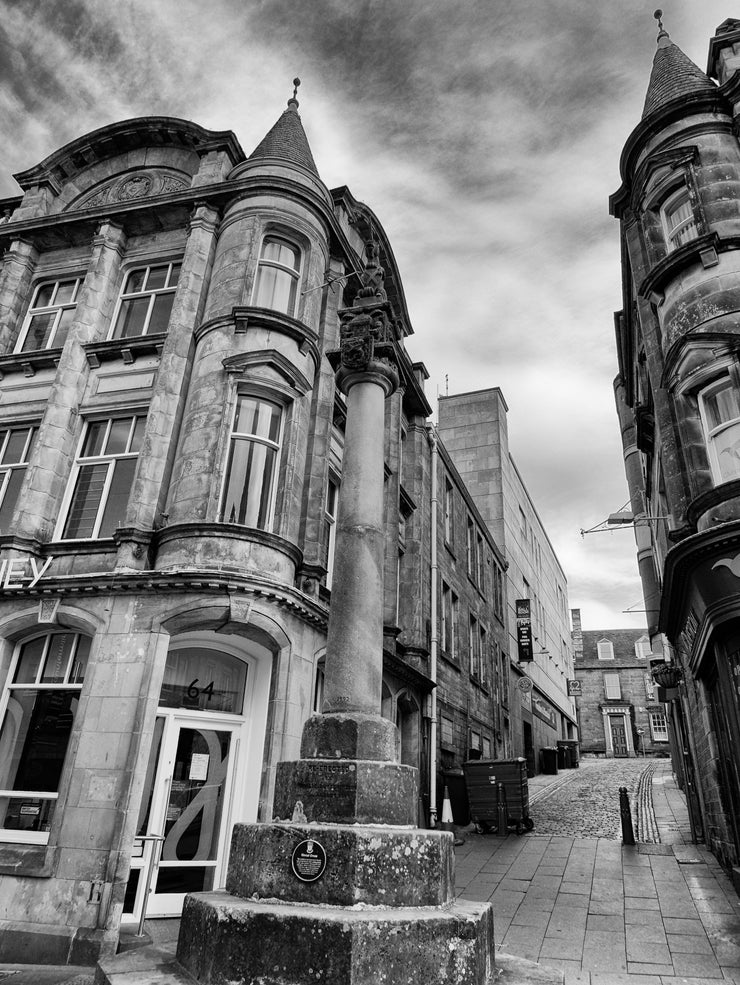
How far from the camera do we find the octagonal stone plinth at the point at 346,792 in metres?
4.48

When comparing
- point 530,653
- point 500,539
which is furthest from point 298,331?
point 530,653

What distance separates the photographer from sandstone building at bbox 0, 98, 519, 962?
8430 mm

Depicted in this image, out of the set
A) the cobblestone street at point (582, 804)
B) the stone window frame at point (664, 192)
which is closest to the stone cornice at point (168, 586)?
the cobblestone street at point (582, 804)

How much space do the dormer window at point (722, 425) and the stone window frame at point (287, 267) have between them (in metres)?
7.42

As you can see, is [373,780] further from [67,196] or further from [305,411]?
[67,196]

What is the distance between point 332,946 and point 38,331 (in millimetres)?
13509

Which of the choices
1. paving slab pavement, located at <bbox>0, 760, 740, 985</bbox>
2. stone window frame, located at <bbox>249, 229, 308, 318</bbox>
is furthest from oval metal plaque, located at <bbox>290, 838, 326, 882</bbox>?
stone window frame, located at <bbox>249, 229, 308, 318</bbox>

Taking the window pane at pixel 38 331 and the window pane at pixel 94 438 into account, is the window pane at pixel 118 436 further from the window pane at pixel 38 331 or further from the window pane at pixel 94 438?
the window pane at pixel 38 331

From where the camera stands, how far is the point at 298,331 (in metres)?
11.8

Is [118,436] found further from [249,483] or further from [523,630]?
[523,630]

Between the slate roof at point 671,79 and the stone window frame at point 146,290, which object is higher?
the slate roof at point 671,79

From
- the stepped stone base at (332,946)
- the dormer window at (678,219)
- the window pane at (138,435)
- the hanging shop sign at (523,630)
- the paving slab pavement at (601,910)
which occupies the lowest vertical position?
the paving slab pavement at (601,910)

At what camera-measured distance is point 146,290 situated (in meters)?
13.2

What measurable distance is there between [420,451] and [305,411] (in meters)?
7.09
